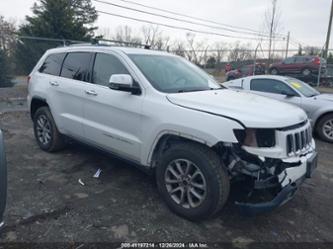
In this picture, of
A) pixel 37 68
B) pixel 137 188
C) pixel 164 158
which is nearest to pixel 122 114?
pixel 164 158

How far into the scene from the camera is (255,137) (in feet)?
8.71

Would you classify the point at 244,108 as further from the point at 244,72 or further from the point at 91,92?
the point at 244,72

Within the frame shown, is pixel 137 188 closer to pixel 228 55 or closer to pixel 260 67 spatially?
pixel 260 67

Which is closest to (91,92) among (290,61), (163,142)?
(163,142)

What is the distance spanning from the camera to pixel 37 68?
5.14 meters

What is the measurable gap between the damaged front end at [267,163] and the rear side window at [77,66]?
8.22 feet

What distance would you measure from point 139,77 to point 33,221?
79.1 inches

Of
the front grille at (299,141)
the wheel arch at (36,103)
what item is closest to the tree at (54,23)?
Result: the wheel arch at (36,103)

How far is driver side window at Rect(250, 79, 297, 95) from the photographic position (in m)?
6.89

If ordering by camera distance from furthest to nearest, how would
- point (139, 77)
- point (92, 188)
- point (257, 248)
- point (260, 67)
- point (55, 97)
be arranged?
point (260, 67) < point (55, 97) < point (92, 188) < point (139, 77) < point (257, 248)

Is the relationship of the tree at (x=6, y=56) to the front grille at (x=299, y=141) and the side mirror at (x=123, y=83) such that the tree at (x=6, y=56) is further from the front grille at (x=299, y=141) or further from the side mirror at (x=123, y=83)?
the front grille at (x=299, y=141)

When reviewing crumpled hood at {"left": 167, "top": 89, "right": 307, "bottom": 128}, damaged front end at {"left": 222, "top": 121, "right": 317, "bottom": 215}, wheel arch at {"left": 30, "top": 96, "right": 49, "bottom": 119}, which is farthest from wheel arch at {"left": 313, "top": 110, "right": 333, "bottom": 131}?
wheel arch at {"left": 30, "top": 96, "right": 49, "bottom": 119}

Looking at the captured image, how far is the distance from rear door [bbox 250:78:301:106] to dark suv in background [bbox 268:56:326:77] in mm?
12113

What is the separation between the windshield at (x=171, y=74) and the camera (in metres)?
3.46
